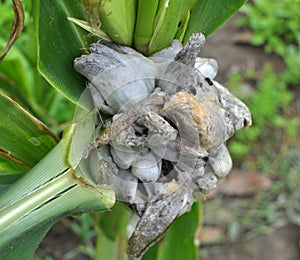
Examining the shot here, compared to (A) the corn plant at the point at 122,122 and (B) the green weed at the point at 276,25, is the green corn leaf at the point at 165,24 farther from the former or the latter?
(B) the green weed at the point at 276,25

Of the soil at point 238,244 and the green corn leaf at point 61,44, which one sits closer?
the green corn leaf at point 61,44

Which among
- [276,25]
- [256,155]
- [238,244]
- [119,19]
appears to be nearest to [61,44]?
[119,19]

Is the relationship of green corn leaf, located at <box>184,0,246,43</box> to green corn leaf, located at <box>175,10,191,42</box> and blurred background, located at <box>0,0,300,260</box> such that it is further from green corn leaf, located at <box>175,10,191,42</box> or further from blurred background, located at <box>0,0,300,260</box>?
blurred background, located at <box>0,0,300,260</box>

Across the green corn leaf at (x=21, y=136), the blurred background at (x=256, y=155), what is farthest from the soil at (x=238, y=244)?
the green corn leaf at (x=21, y=136)

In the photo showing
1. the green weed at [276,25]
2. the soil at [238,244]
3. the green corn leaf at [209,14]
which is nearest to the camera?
the green corn leaf at [209,14]

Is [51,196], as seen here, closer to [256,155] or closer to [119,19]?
[119,19]

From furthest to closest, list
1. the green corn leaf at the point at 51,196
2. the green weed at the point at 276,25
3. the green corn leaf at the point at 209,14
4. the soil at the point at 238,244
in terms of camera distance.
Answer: the green weed at the point at 276,25, the soil at the point at 238,244, the green corn leaf at the point at 209,14, the green corn leaf at the point at 51,196
